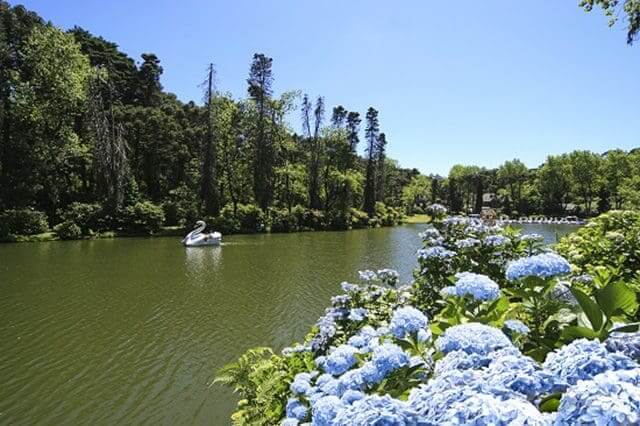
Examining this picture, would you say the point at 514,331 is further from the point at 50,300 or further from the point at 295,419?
the point at 50,300

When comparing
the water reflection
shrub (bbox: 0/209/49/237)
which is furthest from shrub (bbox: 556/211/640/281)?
shrub (bbox: 0/209/49/237)

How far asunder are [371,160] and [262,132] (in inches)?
677

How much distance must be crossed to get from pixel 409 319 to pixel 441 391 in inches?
33.6

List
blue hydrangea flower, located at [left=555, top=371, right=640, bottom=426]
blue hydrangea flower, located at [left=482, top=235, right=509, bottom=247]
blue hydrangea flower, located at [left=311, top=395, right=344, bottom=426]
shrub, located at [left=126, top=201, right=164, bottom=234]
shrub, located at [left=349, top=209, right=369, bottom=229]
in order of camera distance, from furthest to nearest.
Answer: shrub, located at [left=349, top=209, right=369, bottom=229]
shrub, located at [left=126, top=201, right=164, bottom=234]
blue hydrangea flower, located at [left=482, top=235, right=509, bottom=247]
blue hydrangea flower, located at [left=311, top=395, right=344, bottom=426]
blue hydrangea flower, located at [left=555, top=371, right=640, bottom=426]

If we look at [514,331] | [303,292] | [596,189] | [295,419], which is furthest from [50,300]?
[596,189]

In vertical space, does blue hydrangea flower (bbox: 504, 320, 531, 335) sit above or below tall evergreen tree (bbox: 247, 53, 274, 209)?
A: below

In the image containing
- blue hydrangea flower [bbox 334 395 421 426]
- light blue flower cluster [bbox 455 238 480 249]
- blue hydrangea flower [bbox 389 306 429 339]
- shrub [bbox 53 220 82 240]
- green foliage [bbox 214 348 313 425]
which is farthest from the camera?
shrub [bbox 53 220 82 240]

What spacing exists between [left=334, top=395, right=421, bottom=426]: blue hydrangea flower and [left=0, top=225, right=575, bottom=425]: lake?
5162mm

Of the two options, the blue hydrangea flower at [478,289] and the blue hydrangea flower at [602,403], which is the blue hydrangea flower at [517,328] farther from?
the blue hydrangea flower at [602,403]

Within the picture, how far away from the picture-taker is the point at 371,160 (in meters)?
49.2

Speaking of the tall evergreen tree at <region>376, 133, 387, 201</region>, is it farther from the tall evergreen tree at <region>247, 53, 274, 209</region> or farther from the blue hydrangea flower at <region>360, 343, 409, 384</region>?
the blue hydrangea flower at <region>360, 343, 409, 384</region>

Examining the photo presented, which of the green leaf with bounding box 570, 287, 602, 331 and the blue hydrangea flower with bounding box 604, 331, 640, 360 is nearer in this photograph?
the blue hydrangea flower with bounding box 604, 331, 640, 360

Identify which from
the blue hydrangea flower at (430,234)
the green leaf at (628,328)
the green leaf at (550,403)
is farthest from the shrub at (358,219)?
the green leaf at (550,403)

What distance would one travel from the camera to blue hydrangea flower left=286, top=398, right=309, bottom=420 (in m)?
2.11
